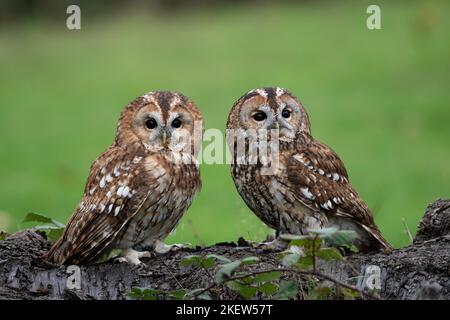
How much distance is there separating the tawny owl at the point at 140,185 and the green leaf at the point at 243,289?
963 millimetres

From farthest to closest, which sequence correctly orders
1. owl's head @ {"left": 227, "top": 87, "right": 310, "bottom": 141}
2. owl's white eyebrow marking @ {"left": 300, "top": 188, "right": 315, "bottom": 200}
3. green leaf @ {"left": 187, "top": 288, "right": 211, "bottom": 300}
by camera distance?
owl's head @ {"left": 227, "top": 87, "right": 310, "bottom": 141}, owl's white eyebrow marking @ {"left": 300, "top": 188, "right": 315, "bottom": 200}, green leaf @ {"left": 187, "top": 288, "right": 211, "bottom": 300}

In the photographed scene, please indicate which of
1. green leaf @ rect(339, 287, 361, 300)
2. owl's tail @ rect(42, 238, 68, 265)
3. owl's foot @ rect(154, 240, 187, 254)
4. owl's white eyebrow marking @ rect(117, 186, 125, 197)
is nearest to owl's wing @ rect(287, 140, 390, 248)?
owl's foot @ rect(154, 240, 187, 254)

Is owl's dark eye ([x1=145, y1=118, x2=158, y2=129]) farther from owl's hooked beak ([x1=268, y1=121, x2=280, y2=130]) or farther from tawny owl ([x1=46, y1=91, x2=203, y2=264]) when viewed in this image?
owl's hooked beak ([x1=268, y1=121, x2=280, y2=130])

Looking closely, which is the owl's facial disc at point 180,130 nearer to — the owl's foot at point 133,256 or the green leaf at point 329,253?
the owl's foot at point 133,256

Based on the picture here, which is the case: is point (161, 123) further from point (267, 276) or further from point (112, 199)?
point (267, 276)

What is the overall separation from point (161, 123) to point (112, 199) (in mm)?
542

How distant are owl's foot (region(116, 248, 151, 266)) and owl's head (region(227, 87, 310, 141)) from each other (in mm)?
1041

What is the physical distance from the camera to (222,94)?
1873 centimetres

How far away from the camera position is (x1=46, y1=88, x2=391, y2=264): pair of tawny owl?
545 centimetres

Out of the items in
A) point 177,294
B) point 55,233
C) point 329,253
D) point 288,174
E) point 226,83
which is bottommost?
point 177,294

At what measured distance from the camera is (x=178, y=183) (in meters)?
5.53

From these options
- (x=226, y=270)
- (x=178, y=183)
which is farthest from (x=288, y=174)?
(x=226, y=270)

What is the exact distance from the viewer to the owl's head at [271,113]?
581cm
